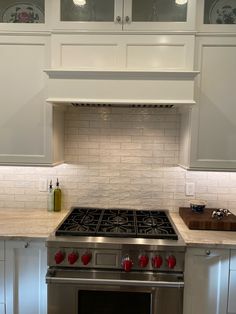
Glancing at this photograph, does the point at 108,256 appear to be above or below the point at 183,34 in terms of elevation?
below

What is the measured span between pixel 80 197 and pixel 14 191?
0.57m

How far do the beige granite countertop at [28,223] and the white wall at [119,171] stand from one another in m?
0.13

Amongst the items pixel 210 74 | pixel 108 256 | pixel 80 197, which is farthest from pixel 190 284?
pixel 210 74

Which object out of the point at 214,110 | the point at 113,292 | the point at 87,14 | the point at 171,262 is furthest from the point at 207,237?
the point at 87,14

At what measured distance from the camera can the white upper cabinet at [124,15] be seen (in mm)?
1885

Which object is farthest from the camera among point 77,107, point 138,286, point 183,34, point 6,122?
point 77,107

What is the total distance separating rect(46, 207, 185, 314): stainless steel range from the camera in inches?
65.9

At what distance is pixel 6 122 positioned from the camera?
2002mm

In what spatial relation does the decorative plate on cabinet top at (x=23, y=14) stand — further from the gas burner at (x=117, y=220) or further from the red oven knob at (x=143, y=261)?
the red oven knob at (x=143, y=261)

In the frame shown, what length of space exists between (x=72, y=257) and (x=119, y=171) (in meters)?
0.89

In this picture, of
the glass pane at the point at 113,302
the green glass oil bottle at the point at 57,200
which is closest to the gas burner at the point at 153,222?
the glass pane at the point at 113,302

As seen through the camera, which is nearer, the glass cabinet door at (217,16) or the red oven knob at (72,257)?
the red oven knob at (72,257)

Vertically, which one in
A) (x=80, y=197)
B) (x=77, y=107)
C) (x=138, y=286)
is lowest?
(x=138, y=286)

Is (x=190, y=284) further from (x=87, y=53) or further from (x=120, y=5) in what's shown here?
(x=120, y=5)
